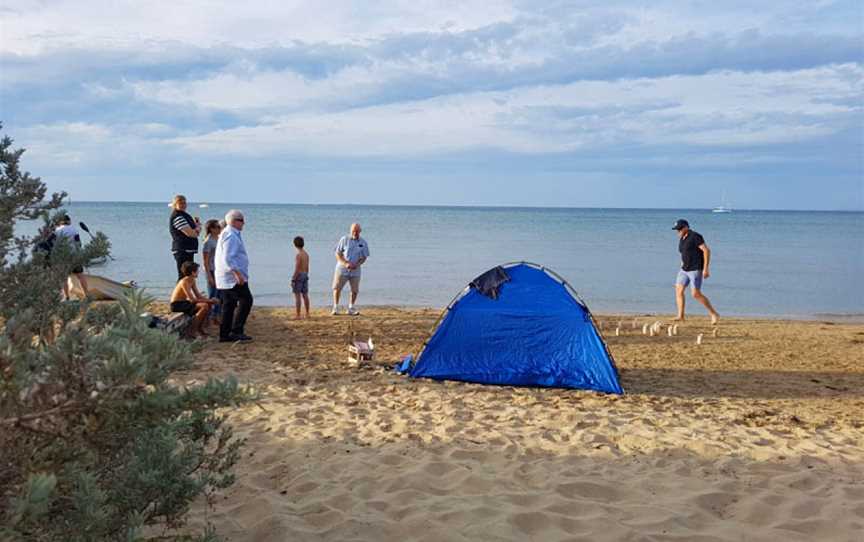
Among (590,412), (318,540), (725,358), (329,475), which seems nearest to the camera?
(318,540)

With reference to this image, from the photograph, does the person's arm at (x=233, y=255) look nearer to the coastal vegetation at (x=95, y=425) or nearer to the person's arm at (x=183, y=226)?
the person's arm at (x=183, y=226)

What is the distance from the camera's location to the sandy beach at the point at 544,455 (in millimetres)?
3994

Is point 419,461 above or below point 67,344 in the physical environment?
below

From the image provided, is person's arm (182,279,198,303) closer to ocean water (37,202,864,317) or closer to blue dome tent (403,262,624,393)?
blue dome tent (403,262,624,393)

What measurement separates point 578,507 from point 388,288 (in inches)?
610

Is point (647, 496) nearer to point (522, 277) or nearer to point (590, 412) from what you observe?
point (590, 412)

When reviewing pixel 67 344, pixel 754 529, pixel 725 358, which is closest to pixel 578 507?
pixel 754 529

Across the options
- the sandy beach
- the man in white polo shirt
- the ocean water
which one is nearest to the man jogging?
the sandy beach

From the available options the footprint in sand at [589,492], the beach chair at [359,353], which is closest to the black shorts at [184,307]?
the beach chair at [359,353]

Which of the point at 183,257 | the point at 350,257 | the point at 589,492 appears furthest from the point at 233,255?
the point at 589,492

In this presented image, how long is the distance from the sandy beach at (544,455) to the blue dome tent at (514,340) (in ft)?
0.88

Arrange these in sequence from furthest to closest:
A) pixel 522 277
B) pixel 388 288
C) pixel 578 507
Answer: pixel 388 288 < pixel 522 277 < pixel 578 507

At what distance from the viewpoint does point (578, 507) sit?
13.8ft

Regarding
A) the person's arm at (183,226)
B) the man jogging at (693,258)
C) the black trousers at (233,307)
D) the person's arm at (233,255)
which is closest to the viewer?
the person's arm at (233,255)
